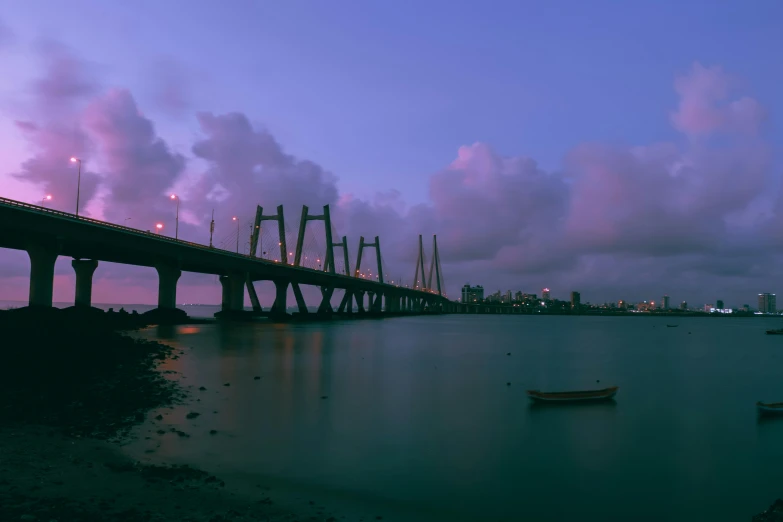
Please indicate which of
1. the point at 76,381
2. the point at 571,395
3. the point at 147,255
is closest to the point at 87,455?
the point at 76,381

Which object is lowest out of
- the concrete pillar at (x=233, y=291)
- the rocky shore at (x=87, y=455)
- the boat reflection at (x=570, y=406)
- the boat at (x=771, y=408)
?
the boat reflection at (x=570, y=406)

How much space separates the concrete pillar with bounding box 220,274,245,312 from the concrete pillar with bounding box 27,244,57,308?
35255mm

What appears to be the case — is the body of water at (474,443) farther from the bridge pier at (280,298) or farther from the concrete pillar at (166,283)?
the bridge pier at (280,298)

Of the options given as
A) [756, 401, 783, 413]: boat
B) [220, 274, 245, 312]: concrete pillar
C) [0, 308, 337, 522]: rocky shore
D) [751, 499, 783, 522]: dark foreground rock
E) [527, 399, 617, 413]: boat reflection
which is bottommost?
[527, 399, 617, 413]: boat reflection

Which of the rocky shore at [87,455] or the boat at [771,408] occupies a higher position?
the rocky shore at [87,455]

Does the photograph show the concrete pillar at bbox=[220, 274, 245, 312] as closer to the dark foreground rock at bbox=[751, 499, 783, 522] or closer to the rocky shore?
the rocky shore

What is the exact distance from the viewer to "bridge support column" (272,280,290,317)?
9806cm

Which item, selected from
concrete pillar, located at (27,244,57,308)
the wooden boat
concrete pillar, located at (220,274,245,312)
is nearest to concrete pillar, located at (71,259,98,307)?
concrete pillar, located at (27,244,57,308)

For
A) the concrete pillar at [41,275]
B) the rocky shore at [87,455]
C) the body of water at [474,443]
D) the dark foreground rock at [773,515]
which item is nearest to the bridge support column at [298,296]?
the concrete pillar at [41,275]

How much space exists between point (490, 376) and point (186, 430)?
2467 cm

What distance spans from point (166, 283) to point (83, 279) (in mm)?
9220

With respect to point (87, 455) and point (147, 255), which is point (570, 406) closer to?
point (87, 455)

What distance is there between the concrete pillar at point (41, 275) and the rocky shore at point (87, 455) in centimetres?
2538

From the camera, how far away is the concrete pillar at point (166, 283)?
65312 millimetres
